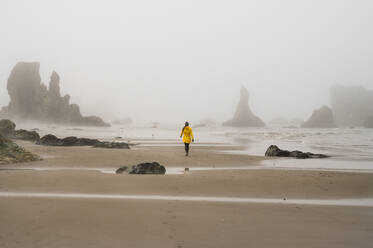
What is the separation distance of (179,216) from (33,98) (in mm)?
94662

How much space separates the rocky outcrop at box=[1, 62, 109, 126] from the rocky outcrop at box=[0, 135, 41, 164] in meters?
80.9

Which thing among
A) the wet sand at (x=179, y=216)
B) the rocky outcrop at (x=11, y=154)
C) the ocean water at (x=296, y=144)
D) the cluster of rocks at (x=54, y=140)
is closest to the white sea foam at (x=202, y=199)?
the wet sand at (x=179, y=216)

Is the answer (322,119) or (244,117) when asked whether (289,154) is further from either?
(244,117)

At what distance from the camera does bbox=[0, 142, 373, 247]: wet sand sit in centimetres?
450

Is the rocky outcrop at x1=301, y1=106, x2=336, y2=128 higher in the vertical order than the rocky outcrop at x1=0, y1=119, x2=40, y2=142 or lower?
higher

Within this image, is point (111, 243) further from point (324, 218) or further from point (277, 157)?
point (277, 157)

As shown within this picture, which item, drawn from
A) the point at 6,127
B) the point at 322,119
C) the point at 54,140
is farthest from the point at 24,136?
the point at 322,119

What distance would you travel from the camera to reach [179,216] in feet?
18.6

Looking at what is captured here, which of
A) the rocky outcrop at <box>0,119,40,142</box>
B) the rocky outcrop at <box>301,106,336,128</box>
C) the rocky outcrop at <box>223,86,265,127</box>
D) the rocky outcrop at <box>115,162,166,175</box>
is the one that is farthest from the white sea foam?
the rocky outcrop at <box>223,86,265,127</box>

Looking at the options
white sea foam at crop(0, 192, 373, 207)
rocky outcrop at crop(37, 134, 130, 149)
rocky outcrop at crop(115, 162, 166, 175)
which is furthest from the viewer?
rocky outcrop at crop(37, 134, 130, 149)

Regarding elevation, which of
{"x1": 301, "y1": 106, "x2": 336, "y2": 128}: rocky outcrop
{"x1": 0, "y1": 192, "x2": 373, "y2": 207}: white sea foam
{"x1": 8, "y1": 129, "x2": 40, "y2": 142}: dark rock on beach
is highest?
{"x1": 301, "y1": 106, "x2": 336, "y2": 128}: rocky outcrop

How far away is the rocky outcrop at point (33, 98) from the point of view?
86.3m

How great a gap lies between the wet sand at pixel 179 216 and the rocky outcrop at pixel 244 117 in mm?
138819

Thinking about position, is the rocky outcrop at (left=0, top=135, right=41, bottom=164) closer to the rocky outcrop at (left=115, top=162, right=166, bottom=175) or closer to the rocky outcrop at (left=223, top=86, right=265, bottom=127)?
the rocky outcrop at (left=115, top=162, right=166, bottom=175)
